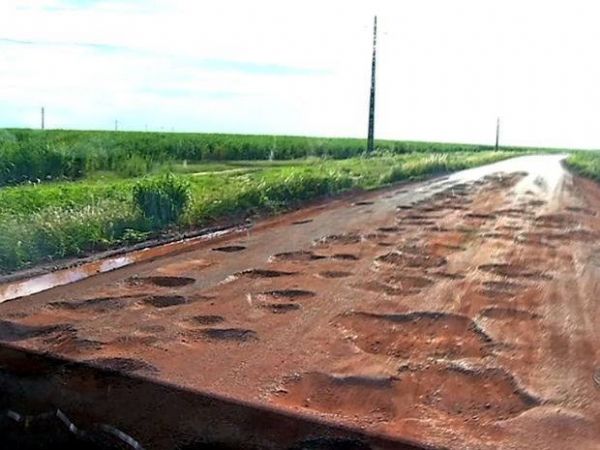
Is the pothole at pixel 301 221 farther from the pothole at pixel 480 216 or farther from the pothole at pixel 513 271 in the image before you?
the pothole at pixel 513 271

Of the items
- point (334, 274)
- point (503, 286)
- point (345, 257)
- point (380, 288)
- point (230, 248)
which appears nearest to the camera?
point (380, 288)

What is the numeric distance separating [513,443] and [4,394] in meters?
2.63

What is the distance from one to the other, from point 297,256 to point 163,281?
5.82ft

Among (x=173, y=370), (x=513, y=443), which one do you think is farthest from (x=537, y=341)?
(x=173, y=370)

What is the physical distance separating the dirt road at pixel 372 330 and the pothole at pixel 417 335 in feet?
0.05

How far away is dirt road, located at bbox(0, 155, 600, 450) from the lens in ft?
12.0

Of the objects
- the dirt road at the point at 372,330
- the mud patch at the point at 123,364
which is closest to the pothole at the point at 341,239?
the dirt road at the point at 372,330

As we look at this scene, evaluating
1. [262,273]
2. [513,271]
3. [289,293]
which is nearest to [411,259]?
[513,271]

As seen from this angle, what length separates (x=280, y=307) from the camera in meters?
5.54

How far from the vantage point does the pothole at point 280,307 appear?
5.44 meters

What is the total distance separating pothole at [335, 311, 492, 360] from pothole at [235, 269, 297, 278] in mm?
1573

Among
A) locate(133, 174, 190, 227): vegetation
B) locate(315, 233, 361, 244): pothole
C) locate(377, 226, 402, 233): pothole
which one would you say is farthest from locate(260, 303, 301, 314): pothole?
locate(133, 174, 190, 227): vegetation

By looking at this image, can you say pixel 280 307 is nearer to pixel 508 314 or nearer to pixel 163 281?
pixel 163 281

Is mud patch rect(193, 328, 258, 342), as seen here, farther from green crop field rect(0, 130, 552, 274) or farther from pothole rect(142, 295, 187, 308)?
green crop field rect(0, 130, 552, 274)
